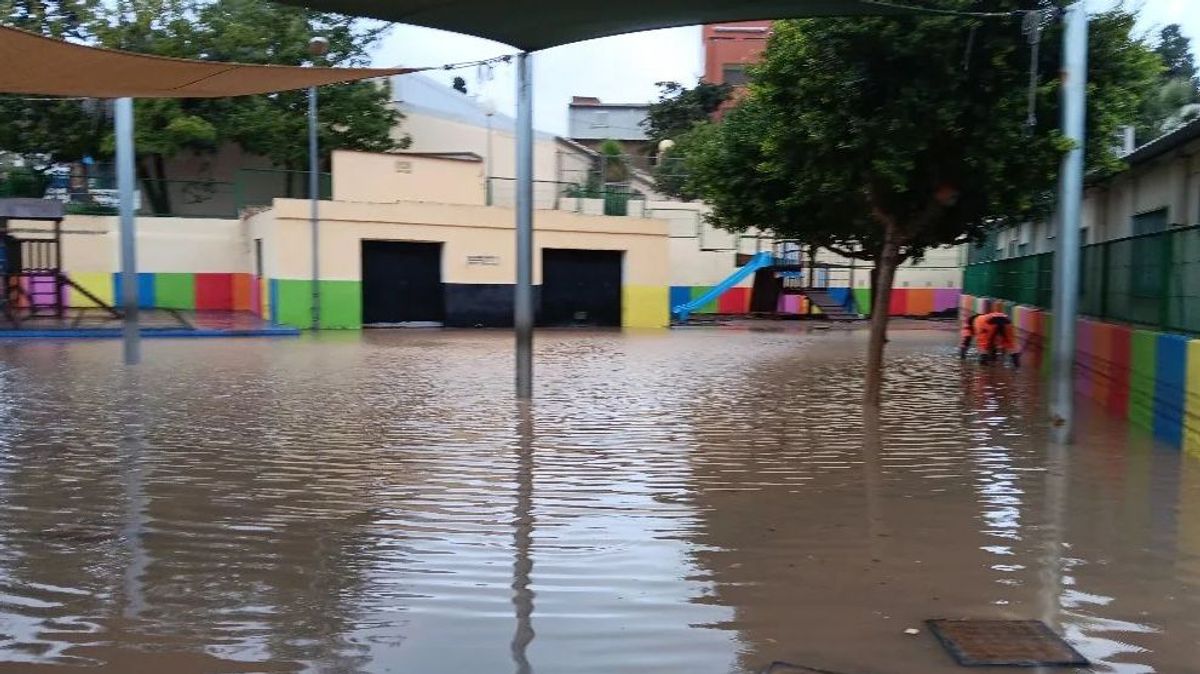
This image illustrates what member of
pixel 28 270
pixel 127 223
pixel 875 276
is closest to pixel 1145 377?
pixel 875 276

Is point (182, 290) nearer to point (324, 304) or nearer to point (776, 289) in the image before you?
point (324, 304)

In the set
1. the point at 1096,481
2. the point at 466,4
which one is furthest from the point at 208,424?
the point at 1096,481

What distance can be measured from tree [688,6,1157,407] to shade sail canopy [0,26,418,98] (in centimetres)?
408

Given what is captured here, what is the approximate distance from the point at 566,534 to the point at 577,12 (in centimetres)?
454

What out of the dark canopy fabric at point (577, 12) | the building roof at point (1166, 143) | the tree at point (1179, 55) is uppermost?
the tree at point (1179, 55)

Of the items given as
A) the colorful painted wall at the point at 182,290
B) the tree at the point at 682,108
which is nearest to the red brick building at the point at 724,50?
the tree at the point at 682,108

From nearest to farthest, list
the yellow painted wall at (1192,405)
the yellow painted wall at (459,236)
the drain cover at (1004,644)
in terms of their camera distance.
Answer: the drain cover at (1004,644), the yellow painted wall at (1192,405), the yellow painted wall at (459,236)

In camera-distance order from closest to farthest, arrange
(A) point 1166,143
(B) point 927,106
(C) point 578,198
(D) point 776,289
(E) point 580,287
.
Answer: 1. (B) point 927,106
2. (A) point 1166,143
3. (E) point 580,287
4. (C) point 578,198
5. (D) point 776,289

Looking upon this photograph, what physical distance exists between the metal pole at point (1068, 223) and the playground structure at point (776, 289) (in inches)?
942

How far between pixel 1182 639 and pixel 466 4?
21.0 ft

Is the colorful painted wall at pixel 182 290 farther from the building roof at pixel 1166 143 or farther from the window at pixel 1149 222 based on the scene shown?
the building roof at pixel 1166 143

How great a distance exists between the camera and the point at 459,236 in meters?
27.4

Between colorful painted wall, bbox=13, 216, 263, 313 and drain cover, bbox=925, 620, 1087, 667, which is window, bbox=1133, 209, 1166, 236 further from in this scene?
colorful painted wall, bbox=13, 216, 263, 313

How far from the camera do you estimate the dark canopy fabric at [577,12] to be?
7.91 meters
